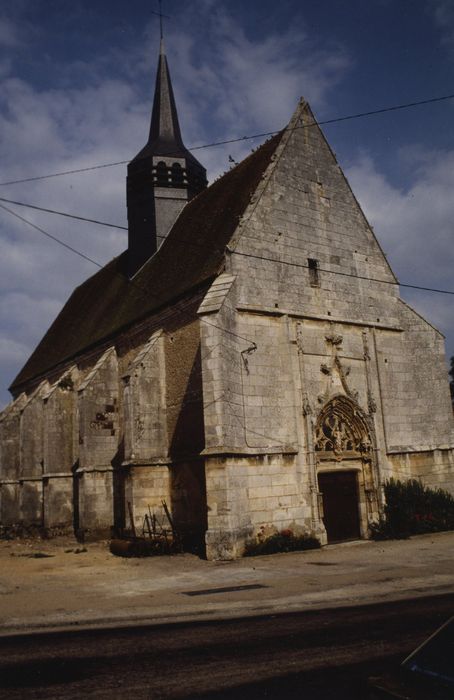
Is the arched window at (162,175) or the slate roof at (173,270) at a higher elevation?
the arched window at (162,175)

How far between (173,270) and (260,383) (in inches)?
203

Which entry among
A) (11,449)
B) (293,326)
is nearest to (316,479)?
(293,326)

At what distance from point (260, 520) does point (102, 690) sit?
31.2 ft

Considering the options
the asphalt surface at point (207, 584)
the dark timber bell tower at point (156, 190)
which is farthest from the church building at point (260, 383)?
the dark timber bell tower at point (156, 190)

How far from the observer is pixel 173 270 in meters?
17.9

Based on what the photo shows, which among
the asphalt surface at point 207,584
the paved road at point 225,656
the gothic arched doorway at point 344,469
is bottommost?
the asphalt surface at point 207,584

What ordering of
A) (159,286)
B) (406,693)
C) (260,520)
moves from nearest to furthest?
(406,693) → (260,520) → (159,286)

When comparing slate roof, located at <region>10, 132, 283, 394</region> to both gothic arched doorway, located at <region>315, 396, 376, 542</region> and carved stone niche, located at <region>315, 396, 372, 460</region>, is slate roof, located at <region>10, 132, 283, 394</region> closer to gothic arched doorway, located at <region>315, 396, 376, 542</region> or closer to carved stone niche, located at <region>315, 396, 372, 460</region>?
carved stone niche, located at <region>315, 396, 372, 460</region>

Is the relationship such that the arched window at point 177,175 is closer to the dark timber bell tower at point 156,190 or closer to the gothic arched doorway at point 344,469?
the dark timber bell tower at point 156,190

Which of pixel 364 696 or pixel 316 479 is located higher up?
pixel 316 479

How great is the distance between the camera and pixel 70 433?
20.7 metres

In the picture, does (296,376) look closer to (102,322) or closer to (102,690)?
(102,322)

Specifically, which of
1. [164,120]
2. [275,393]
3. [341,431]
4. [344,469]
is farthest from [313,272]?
[164,120]

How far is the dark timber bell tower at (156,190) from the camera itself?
21969 millimetres
